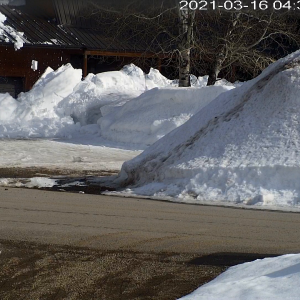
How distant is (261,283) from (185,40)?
20.5 meters

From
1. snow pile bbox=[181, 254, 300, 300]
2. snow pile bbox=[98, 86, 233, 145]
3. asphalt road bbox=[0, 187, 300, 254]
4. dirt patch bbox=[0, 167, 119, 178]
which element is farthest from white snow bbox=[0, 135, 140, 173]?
snow pile bbox=[181, 254, 300, 300]

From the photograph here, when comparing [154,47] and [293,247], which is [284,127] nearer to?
[293,247]

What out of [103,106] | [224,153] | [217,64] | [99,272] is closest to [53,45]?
[103,106]

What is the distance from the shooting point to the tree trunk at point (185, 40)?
24.8m

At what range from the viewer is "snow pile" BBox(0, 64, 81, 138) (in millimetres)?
24719

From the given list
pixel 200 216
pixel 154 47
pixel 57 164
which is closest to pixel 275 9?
pixel 154 47

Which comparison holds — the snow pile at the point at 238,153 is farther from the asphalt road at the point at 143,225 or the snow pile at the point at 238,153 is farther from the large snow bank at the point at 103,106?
the large snow bank at the point at 103,106

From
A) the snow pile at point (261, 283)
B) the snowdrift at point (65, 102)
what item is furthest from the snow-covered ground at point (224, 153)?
the snow pile at point (261, 283)

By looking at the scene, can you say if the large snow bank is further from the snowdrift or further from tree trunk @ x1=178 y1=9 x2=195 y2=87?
tree trunk @ x1=178 y1=9 x2=195 y2=87

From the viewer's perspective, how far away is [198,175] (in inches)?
488

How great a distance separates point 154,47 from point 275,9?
20.9 ft

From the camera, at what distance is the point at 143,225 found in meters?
9.27

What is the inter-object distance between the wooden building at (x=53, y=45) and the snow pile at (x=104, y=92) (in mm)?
1664
